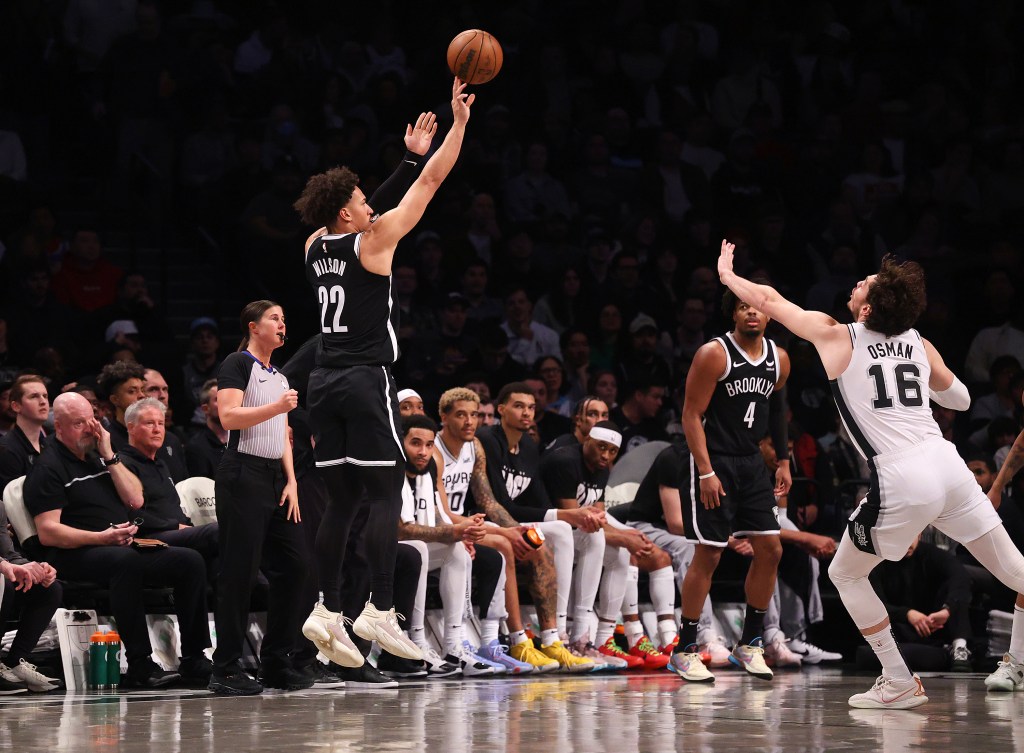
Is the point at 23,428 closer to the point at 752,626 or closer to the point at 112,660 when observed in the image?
the point at 112,660

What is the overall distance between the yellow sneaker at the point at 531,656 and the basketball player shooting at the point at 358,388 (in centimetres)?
259

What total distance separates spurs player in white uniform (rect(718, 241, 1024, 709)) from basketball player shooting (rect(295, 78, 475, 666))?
73.4 inches

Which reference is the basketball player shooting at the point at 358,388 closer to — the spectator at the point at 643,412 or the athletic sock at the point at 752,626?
the athletic sock at the point at 752,626

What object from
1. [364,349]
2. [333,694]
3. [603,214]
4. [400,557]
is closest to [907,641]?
[400,557]

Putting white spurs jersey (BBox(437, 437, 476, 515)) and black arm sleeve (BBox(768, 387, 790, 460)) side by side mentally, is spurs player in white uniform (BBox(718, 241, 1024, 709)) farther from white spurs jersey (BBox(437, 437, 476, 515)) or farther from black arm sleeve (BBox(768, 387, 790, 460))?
white spurs jersey (BBox(437, 437, 476, 515))

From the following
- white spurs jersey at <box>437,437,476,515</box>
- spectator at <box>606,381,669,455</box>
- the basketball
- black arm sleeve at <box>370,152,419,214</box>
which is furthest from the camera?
spectator at <box>606,381,669,455</box>

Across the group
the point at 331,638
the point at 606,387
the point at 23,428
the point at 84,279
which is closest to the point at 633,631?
the point at 606,387

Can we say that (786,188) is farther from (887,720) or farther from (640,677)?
(887,720)

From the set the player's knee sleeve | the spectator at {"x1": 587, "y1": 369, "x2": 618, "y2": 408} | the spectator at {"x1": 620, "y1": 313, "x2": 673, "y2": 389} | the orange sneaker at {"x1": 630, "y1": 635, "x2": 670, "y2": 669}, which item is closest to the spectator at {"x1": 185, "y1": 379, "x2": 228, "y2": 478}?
the orange sneaker at {"x1": 630, "y1": 635, "x2": 670, "y2": 669}

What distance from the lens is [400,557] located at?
890 cm

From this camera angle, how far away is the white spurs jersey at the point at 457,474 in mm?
9828

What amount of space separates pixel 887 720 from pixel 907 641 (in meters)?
4.05

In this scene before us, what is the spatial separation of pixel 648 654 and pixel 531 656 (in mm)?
1011

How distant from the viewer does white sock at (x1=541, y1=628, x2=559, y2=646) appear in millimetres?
9609
